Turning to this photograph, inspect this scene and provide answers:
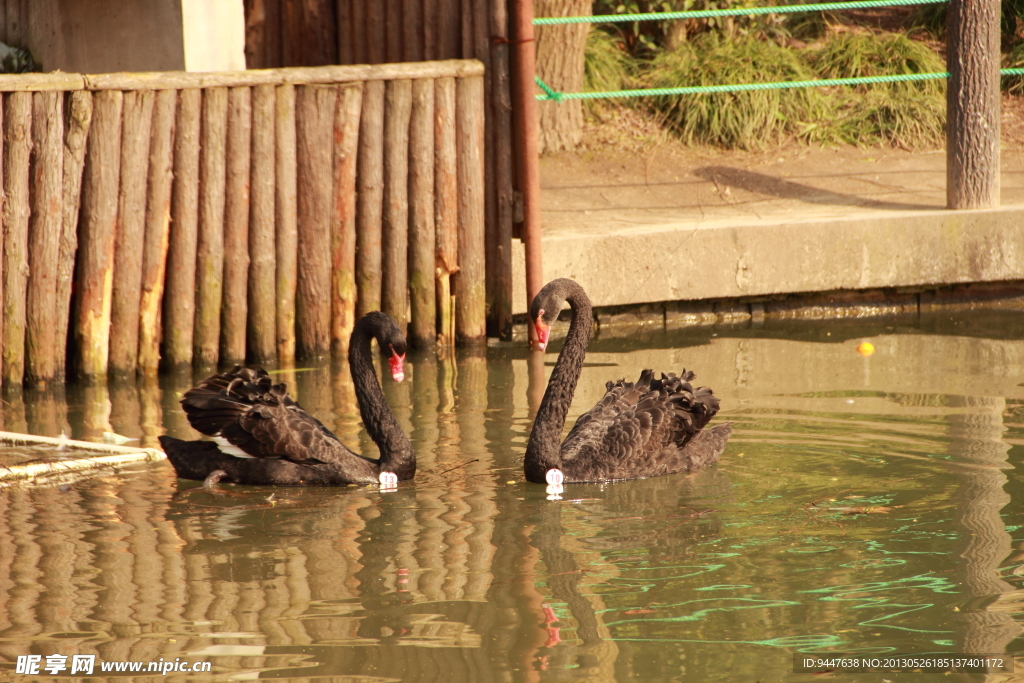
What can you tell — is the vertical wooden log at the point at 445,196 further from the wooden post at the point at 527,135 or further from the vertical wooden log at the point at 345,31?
the vertical wooden log at the point at 345,31

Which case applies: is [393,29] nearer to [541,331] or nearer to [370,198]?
[370,198]

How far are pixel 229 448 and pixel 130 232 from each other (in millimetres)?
2491

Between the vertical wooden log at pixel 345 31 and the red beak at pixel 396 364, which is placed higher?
the vertical wooden log at pixel 345 31

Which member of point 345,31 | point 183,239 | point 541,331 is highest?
point 345,31

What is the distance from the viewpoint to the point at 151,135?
25.1 feet

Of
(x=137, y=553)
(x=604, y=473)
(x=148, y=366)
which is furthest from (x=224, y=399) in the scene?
(x=148, y=366)

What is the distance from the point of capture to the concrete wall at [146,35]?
8.25 m

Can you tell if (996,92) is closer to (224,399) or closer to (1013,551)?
(1013,551)

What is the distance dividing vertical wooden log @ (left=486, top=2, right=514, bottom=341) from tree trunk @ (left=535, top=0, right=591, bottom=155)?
2.61 m

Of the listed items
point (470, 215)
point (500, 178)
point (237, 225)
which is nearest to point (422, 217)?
point (470, 215)

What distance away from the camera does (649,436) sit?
5.70 meters

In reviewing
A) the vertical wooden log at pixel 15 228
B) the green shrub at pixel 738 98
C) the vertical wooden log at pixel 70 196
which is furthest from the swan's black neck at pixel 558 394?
the green shrub at pixel 738 98

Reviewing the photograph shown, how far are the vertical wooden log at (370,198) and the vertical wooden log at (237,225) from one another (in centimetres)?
72

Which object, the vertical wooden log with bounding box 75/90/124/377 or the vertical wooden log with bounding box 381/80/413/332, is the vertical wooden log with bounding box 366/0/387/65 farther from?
the vertical wooden log with bounding box 75/90/124/377
